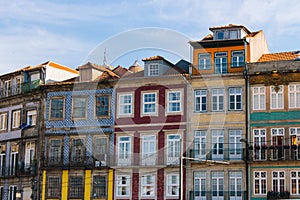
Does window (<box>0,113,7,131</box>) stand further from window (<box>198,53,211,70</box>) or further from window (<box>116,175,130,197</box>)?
window (<box>198,53,211,70</box>)

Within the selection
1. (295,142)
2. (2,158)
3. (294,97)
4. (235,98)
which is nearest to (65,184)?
(2,158)

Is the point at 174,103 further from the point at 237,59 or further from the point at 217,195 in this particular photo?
the point at 217,195

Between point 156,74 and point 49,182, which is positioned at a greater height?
point 156,74

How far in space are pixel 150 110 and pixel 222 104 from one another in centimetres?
543

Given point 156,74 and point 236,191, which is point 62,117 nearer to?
point 156,74

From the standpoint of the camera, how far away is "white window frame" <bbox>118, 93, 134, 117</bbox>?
4794 centimetres

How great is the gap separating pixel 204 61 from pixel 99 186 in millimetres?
11752

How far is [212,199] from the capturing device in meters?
44.0

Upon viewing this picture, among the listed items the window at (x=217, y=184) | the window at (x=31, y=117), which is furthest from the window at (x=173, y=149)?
the window at (x=31, y=117)

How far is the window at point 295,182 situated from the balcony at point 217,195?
3.17 m

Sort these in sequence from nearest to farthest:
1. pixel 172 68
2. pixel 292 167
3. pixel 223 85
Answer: pixel 292 167
pixel 223 85
pixel 172 68

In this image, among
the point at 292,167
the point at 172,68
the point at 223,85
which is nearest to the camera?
the point at 292,167

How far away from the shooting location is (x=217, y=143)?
44.8m

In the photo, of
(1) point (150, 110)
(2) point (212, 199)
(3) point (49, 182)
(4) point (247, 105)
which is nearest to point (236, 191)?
(2) point (212, 199)
